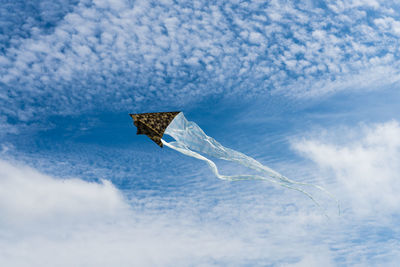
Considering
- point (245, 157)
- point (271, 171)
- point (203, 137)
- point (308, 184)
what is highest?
point (203, 137)

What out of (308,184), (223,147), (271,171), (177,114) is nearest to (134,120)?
(177,114)

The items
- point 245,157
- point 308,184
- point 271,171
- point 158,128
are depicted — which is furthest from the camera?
point 158,128

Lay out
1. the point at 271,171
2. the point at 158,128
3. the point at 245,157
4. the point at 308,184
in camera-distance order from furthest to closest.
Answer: the point at 158,128 → the point at 245,157 → the point at 271,171 → the point at 308,184

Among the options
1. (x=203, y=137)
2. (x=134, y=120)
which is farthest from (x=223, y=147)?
(x=134, y=120)

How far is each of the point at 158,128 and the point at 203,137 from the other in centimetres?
415

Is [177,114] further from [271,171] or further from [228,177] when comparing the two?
[271,171]

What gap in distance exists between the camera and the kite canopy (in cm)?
2687

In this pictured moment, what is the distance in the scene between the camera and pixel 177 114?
29.4 metres

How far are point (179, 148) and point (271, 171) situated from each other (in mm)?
7924

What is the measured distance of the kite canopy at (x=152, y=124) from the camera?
2687cm

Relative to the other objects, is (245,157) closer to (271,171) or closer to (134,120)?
(271,171)

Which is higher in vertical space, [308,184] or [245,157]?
[245,157]

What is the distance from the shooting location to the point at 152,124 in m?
27.4

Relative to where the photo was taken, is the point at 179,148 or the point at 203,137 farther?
the point at 203,137
